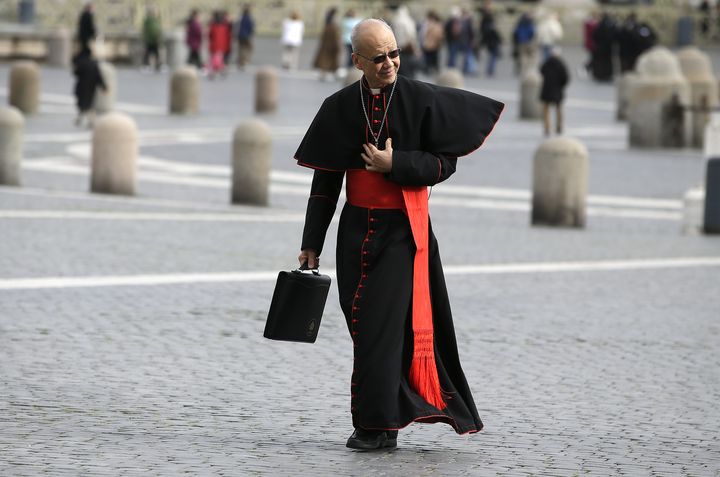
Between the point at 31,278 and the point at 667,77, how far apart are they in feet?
55.8

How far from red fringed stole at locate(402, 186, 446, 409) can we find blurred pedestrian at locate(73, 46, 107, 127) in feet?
63.4

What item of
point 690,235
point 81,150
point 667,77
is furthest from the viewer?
point 667,77

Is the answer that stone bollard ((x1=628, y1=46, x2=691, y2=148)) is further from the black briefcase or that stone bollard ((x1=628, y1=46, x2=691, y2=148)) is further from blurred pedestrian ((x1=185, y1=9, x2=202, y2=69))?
the black briefcase

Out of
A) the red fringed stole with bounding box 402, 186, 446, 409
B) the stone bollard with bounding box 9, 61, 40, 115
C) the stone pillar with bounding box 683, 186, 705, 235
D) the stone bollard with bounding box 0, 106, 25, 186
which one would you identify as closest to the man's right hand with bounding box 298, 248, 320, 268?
the red fringed stole with bounding box 402, 186, 446, 409

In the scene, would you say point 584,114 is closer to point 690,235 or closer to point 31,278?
point 690,235

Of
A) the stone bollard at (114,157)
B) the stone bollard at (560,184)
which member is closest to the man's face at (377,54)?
the stone bollard at (560,184)

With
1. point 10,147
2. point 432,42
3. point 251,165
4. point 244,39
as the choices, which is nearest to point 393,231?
point 251,165

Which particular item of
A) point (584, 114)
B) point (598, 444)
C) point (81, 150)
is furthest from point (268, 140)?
point (584, 114)

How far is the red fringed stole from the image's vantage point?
582 centimetres

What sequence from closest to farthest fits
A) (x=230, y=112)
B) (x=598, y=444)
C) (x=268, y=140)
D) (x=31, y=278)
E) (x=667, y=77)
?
(x=598, y=444) < (x=31, y=278) < (x=268, y=140) < (x=667, y=77) < (x=230, y=112)

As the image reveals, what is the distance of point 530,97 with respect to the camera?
29578 mm

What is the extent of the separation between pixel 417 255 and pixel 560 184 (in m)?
9.50

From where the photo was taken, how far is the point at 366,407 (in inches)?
226

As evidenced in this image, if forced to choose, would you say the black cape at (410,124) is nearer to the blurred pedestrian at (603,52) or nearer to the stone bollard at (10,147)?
the stone bollard at (10,147)
